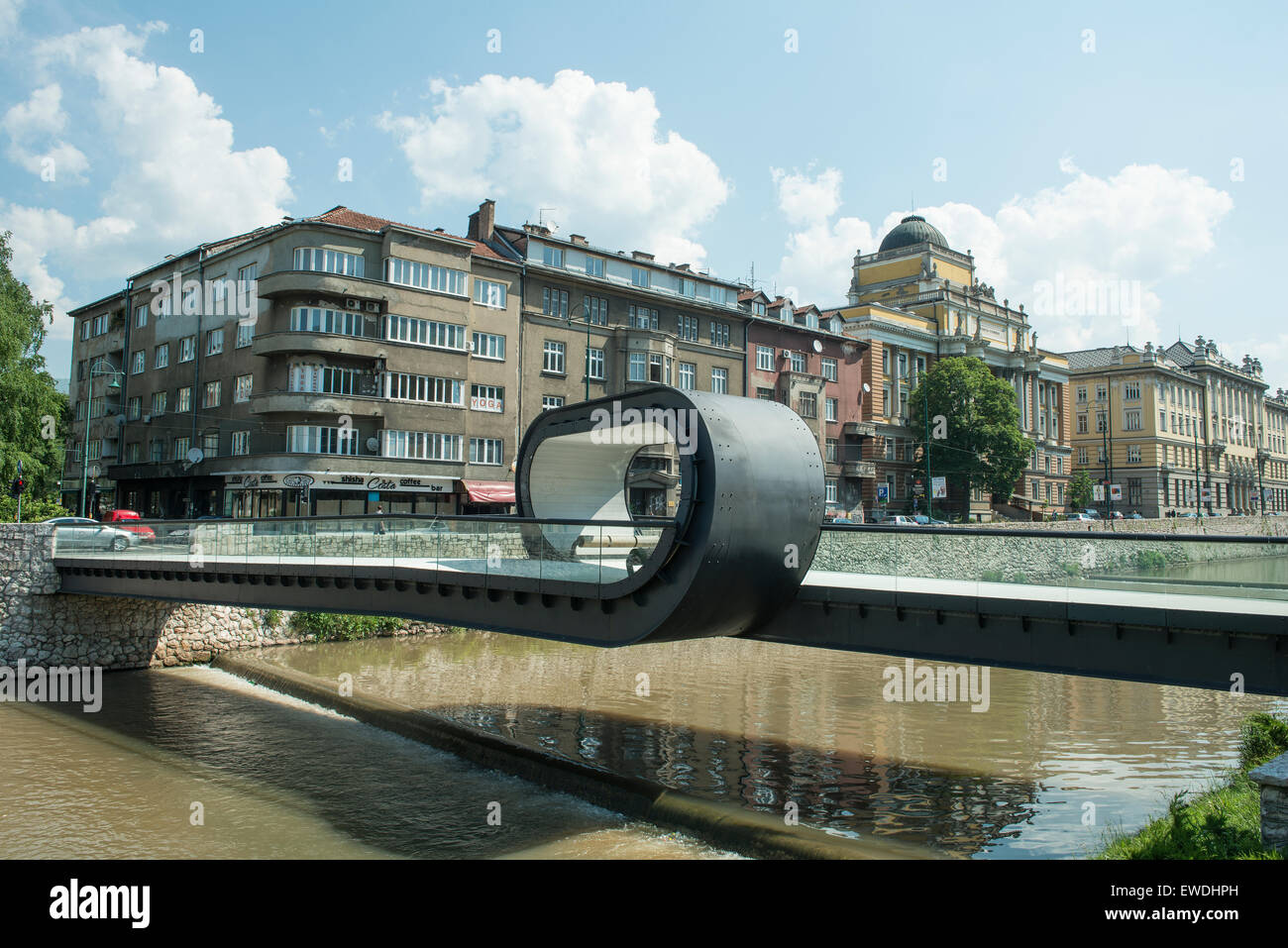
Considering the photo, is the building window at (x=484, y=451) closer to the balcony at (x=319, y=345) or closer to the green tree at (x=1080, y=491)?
the balcony at (x=319, y=345)

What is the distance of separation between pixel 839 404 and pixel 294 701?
5116 centimetres

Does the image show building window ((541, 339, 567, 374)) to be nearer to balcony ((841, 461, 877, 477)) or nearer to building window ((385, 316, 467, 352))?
building window ((385, 316, 467, 352))

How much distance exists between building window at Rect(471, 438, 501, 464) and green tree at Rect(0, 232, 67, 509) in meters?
18.8

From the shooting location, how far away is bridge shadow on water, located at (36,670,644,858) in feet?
42.6

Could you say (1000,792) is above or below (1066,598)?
below

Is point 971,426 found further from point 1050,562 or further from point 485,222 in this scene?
point 1050,562

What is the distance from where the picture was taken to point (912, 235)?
83.2 meters

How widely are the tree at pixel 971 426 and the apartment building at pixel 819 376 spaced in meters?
6.38

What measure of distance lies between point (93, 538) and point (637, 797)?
17.9 m

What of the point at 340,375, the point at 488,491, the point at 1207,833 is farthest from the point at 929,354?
the point at 1207,833

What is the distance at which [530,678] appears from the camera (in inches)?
999

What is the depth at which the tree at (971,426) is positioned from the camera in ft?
227
